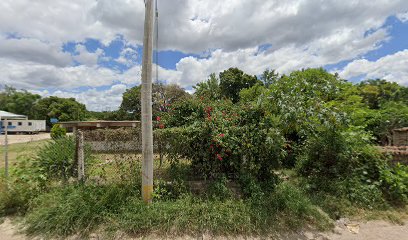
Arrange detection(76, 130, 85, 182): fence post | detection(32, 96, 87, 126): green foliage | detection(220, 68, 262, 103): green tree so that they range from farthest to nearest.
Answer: detection(32, 96, 87, 126): green foliage < detection(220, 68, 262, 103): green tree < detection(76, 130, 85, 182): fence post

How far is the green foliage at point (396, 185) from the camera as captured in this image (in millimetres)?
4559

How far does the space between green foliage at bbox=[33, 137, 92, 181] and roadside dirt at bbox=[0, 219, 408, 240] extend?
3.34 feet

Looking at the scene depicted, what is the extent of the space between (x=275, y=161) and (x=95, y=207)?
357cm

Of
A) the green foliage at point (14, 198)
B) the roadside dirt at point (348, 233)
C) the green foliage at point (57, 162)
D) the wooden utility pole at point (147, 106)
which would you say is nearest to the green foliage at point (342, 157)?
the roadside dirt at point (348, 233)

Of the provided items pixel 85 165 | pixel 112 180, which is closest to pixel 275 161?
pixel 112 180

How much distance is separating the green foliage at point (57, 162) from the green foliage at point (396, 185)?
641 centimetres

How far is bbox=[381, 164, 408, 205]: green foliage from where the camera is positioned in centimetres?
456

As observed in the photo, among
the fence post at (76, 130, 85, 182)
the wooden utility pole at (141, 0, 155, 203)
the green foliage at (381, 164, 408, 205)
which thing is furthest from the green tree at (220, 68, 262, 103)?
the fence post at (76, 130, 85, 182)

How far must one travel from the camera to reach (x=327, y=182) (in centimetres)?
495

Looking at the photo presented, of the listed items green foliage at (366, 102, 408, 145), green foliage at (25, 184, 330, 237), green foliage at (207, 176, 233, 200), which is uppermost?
green foliage at (366, 102, 408, 145)

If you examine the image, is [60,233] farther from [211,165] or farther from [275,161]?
[275,161]

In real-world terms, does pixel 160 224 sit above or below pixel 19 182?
below

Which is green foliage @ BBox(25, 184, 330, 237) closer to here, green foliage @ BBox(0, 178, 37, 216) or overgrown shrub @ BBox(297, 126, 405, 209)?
green foliage @ BBox(0, 178, 37, 216)

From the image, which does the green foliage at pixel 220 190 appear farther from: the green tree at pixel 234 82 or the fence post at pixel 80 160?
the green tree at pixel 234 82
